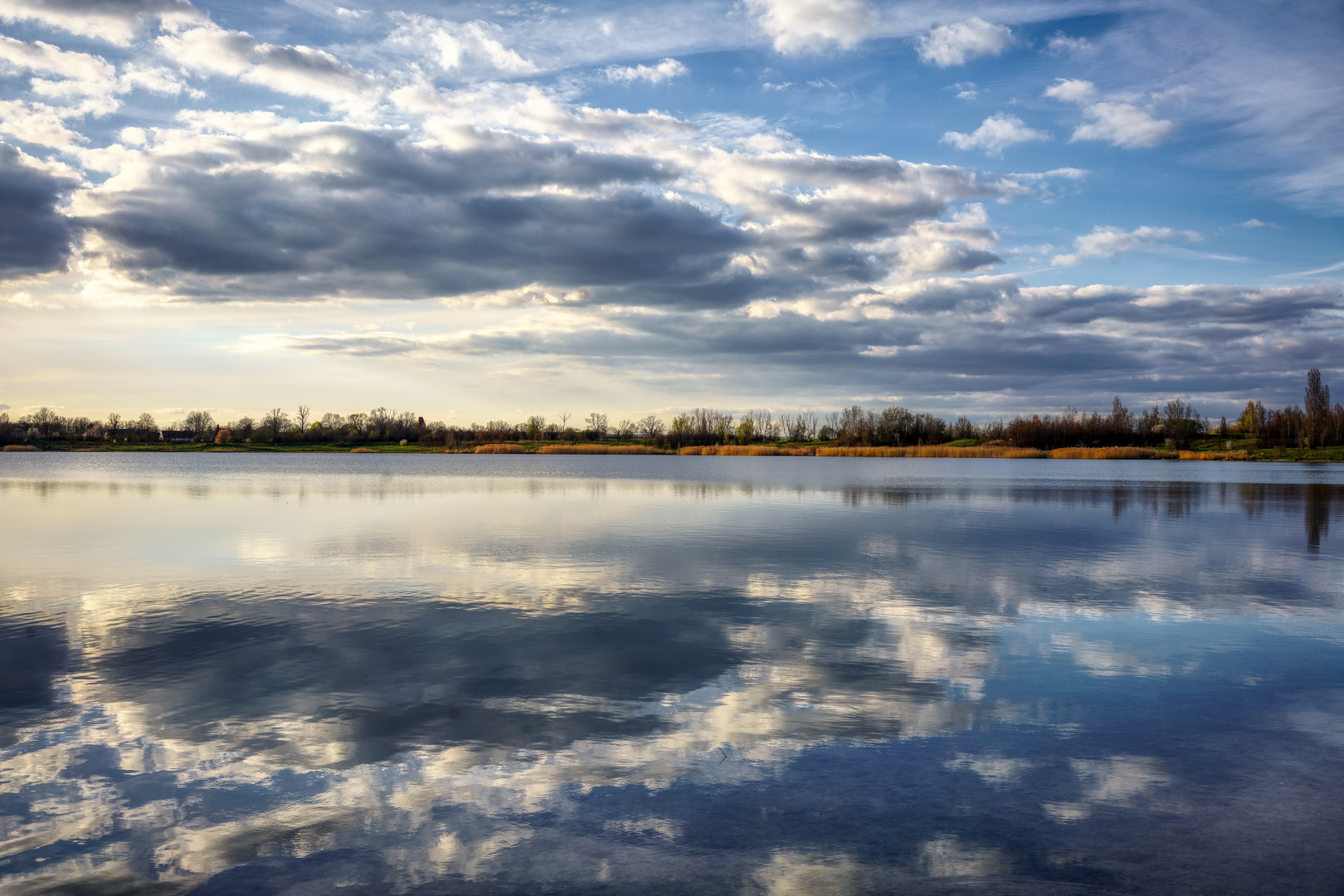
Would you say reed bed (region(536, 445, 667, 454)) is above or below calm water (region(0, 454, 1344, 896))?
above

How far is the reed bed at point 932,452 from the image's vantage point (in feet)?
413

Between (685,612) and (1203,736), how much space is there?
621 centimetres

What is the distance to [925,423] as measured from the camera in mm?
164375

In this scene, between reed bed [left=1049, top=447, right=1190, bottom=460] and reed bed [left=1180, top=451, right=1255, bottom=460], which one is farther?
reed bed [left=1049, top=447, right=1190, bottom=460]

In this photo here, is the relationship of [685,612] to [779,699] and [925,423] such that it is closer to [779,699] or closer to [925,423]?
[779,699]

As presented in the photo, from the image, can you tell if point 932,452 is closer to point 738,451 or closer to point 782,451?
point 782,451

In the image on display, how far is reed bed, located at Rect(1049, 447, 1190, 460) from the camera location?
115625mm

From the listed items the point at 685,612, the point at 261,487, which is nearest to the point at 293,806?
the point at 685,612

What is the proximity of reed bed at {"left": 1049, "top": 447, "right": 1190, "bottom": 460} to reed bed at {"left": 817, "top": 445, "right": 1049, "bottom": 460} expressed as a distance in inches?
240

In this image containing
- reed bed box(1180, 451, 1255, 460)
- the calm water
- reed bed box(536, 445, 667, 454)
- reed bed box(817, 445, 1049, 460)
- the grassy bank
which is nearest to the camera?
the calm water

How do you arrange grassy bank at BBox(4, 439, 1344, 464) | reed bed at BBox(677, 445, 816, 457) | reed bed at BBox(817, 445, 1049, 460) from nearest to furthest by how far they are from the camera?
grassy bank at BBox(4, 439, 1344, 464), reed bed at BBox(817, 445, 1049, 460), reed bed at BBox(677, 445, 816, 457)

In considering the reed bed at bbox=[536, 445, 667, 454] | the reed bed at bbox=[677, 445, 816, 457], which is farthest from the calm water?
the reed bed at bbox=[536, 445, 667, 454]

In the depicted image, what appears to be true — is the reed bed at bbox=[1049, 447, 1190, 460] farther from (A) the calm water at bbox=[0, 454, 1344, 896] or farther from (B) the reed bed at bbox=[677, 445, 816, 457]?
(A) the calm water at bbox=[0, 454, 1344, 896]

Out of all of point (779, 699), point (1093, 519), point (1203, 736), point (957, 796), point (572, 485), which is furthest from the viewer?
point (572, 485)
